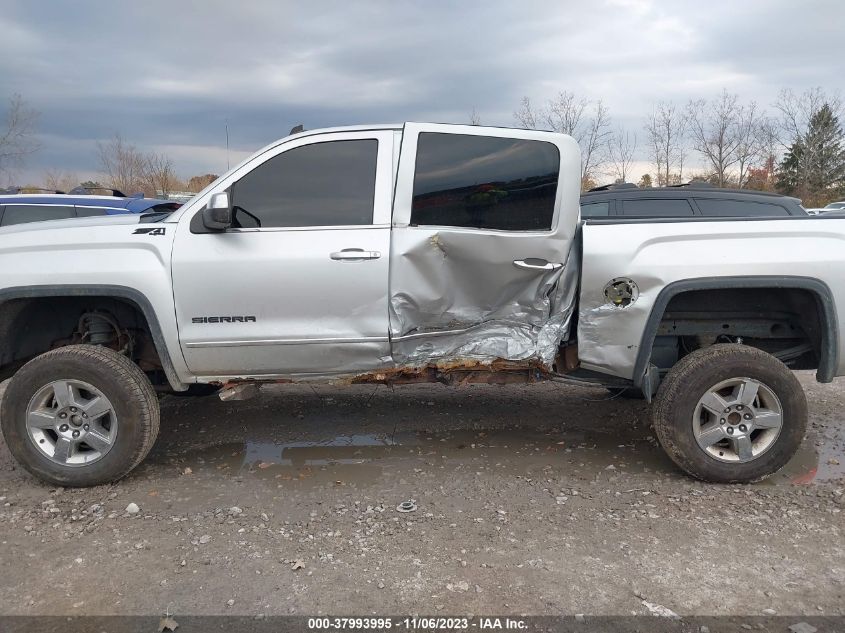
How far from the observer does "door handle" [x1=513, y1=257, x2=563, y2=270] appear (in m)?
3.81

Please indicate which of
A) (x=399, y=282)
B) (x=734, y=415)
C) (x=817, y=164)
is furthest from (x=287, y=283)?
(x=817, y=164)

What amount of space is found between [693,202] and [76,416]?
7.06 m

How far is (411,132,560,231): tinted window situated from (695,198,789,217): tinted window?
4.69 m

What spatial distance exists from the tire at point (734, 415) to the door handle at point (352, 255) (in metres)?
2.02

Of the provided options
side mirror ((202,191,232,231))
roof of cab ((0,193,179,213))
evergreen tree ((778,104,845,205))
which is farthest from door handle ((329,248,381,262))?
evergreen tree ((778,104,845,205))

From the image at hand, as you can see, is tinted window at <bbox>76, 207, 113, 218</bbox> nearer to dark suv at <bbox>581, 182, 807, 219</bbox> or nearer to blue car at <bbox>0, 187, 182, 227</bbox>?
blue car at <bbox>0, 187, 182, 227</bbox>

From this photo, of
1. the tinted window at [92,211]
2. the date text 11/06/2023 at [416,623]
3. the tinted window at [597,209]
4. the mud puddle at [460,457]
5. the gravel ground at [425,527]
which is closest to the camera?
the date text 11/06/2023 at [416,623]

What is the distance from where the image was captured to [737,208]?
7598 mm

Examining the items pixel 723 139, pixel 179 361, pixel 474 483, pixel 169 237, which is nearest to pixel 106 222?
pixel 169 237

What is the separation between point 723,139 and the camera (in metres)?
26.7

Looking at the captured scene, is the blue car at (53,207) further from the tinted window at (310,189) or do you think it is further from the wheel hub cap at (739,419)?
the wheel hub cap at (739,419)

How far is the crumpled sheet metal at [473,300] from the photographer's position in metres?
3.76

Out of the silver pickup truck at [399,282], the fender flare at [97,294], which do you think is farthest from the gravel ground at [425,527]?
the fender flare at [97,294]

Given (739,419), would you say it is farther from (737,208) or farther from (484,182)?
(737,208)
